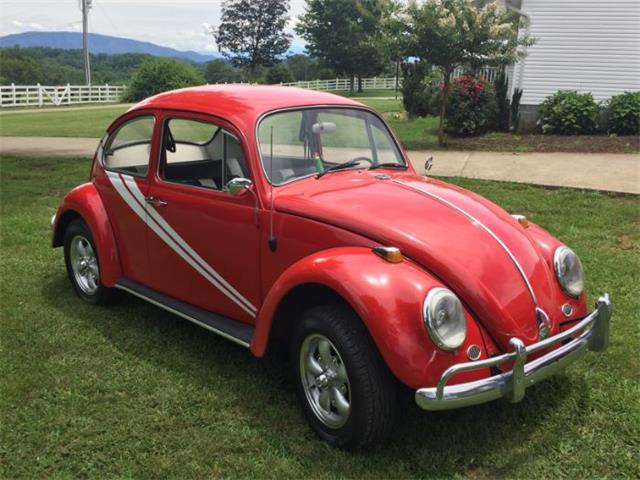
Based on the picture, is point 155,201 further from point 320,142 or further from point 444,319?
point 444,319

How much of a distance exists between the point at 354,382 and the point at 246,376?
3.73ft

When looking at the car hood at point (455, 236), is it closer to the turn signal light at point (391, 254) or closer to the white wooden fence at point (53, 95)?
the turn signal light at point (391, 254)

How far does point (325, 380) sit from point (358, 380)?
284mm

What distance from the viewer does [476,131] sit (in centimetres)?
1476

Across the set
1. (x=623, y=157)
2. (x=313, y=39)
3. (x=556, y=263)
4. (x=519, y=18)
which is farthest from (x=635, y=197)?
(x=313, y=39)

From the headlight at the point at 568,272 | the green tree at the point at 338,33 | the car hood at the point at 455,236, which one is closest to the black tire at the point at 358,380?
the car hood at the point at 455,236

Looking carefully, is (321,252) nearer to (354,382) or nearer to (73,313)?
(354,382)

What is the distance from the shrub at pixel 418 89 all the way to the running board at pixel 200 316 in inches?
609

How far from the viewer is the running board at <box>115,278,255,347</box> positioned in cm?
362

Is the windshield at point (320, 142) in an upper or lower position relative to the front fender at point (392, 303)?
upper

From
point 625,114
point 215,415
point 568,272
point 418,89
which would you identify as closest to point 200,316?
point 215,415

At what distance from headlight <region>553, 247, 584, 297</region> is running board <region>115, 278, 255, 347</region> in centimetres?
180

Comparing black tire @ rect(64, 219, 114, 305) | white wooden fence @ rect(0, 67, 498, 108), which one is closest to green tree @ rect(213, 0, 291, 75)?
white wooden fence @ rect(0, 67, 498, 108)

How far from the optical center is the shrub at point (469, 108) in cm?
1441
